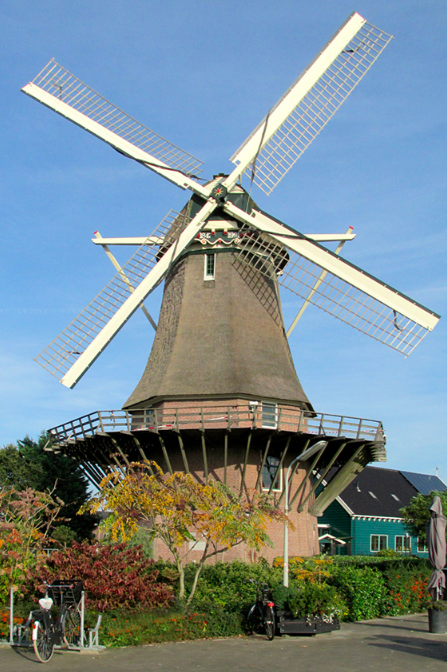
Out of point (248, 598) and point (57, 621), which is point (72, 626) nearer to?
point (57, 621)

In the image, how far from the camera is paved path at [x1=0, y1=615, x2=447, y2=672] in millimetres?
10633

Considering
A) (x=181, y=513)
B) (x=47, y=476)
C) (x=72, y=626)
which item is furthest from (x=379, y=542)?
(x=72, y=626)

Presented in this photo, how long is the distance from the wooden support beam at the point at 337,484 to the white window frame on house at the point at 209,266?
773 centimetres

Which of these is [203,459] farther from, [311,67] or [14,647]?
[311,67]

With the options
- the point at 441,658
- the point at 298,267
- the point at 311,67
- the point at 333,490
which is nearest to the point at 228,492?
the point at 333,490

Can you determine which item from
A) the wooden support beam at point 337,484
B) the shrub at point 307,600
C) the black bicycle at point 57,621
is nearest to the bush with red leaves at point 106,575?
the black bicycle at point 57,621

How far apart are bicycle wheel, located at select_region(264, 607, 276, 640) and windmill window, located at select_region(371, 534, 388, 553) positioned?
25.0 metres

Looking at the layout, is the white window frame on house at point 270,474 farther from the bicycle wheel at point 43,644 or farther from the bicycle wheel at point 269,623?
the bicycle wheel at point 43,644

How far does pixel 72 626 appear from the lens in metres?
12.4

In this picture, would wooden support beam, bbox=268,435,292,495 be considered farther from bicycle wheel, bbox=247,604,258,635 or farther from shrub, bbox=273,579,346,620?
bicycle wheel, bbox=247,604,258,635

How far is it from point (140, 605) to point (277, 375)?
373 inches

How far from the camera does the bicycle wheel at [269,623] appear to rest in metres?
13.3

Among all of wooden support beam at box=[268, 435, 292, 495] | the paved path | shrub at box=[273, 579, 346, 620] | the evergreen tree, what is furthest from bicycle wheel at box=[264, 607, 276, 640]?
the evergreen tree

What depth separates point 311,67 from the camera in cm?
2250
